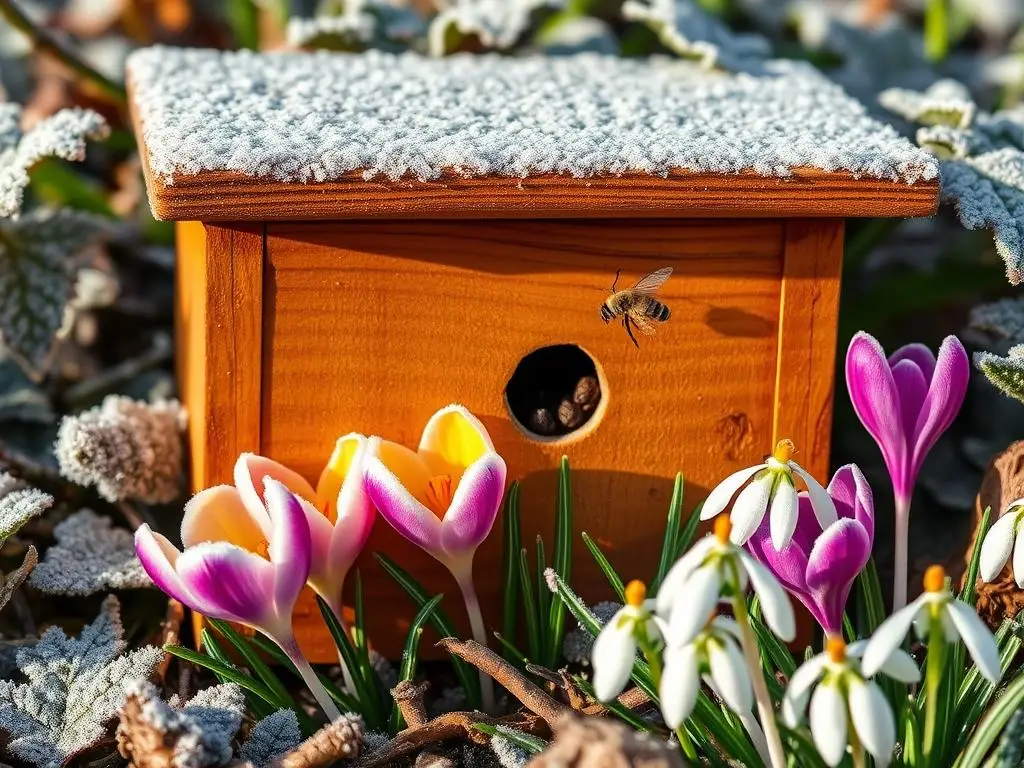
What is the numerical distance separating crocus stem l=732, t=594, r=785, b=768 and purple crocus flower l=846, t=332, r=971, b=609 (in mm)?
304

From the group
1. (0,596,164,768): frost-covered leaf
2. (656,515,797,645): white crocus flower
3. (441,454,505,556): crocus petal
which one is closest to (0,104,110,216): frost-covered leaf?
(0,596,164,768): frost-covered leaf

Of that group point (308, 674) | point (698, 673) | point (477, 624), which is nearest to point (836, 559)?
point (698, 673)

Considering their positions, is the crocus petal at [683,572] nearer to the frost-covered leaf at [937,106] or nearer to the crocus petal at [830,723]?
the crocus petal at [830,723]

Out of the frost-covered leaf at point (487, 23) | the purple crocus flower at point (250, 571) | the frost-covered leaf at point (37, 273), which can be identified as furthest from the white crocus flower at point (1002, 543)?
the frost-covered leaf at point (37, 273)

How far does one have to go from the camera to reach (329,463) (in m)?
1.21

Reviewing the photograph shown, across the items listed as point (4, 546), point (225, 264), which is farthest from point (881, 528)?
point (4, 546)

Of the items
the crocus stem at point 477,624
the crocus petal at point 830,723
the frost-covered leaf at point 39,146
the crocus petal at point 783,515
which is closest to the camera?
the crocus petal at point 830,723

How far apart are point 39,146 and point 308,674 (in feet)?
2.00

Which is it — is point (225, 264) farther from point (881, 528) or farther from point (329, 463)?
point (881, 528)

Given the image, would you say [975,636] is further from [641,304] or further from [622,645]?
[641,304]

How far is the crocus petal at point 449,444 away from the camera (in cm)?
120

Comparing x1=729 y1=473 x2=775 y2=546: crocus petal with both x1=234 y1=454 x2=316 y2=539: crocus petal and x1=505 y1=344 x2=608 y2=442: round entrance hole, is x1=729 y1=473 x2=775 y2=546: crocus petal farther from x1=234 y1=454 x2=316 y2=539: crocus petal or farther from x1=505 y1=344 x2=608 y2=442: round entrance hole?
x1=234 y1=454 x2=316 y2=539: crocus petal

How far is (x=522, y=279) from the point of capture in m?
1.20

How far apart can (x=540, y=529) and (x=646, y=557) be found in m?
0.11
